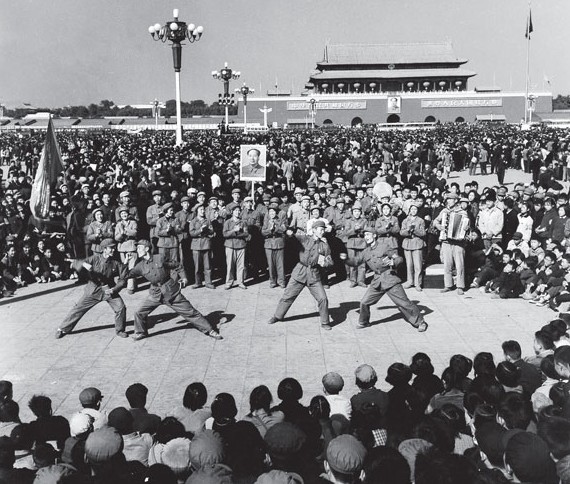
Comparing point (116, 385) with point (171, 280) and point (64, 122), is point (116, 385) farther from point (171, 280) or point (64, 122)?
point (64, 122)

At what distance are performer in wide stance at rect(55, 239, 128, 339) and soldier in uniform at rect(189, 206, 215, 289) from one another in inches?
89.2

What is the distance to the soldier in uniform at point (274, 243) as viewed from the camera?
34.4 ft

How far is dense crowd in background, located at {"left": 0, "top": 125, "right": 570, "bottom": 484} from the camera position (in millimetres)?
4039

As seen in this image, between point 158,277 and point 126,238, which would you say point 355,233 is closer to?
point 126,238

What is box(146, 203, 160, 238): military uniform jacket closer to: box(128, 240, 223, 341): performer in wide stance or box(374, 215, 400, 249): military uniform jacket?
box(128, 240, 223, 341): performer in wide stance

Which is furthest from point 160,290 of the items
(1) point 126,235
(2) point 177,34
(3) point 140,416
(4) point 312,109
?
(4) point 312,109

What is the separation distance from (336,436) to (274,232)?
6018 mm

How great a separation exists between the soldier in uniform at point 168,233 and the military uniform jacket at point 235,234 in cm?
75

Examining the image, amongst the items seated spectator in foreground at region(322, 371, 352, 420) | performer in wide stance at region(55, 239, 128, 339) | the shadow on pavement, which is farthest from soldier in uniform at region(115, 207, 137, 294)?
seated spectator in foreground at region(322, 371, 352, 420)

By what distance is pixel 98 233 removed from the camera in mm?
10461

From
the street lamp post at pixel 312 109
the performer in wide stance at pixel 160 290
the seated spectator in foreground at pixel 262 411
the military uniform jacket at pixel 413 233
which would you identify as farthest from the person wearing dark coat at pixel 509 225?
the street lamp post at pixel 312 109

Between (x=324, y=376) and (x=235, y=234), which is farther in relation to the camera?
(x=235, y=234)

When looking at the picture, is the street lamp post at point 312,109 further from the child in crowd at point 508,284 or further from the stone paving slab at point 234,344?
the stone paving slab at point 234,344

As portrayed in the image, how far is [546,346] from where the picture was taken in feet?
20.3
